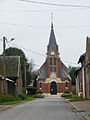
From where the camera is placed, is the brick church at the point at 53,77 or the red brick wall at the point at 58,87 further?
the brick church at the point at 53,77

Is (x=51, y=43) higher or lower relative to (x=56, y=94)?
higher

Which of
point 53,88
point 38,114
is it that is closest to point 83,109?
point 38,114

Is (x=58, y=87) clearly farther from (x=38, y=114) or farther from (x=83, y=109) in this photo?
(x=38, y=114)

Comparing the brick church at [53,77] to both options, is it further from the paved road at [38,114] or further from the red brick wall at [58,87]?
the paved road at [38,114]

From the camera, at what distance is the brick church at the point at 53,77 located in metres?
98.0

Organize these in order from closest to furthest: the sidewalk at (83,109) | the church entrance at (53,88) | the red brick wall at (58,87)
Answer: the sidewalk at (83,109) < the red brick wall at (58,87) < the church entrance at (53,88)

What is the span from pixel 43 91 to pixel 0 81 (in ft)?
152

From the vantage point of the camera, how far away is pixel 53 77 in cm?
9819

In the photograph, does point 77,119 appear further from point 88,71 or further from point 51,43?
point 51,43

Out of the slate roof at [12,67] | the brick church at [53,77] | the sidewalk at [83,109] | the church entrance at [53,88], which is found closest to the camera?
the sidewalk at [83,109]

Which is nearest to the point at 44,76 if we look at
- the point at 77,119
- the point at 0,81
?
the point at 0,81

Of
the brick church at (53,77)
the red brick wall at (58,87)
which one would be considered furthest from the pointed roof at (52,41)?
the red brick wall at (58,87)

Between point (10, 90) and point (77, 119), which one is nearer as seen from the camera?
point (77, 119)

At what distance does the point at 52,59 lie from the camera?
9812cm
